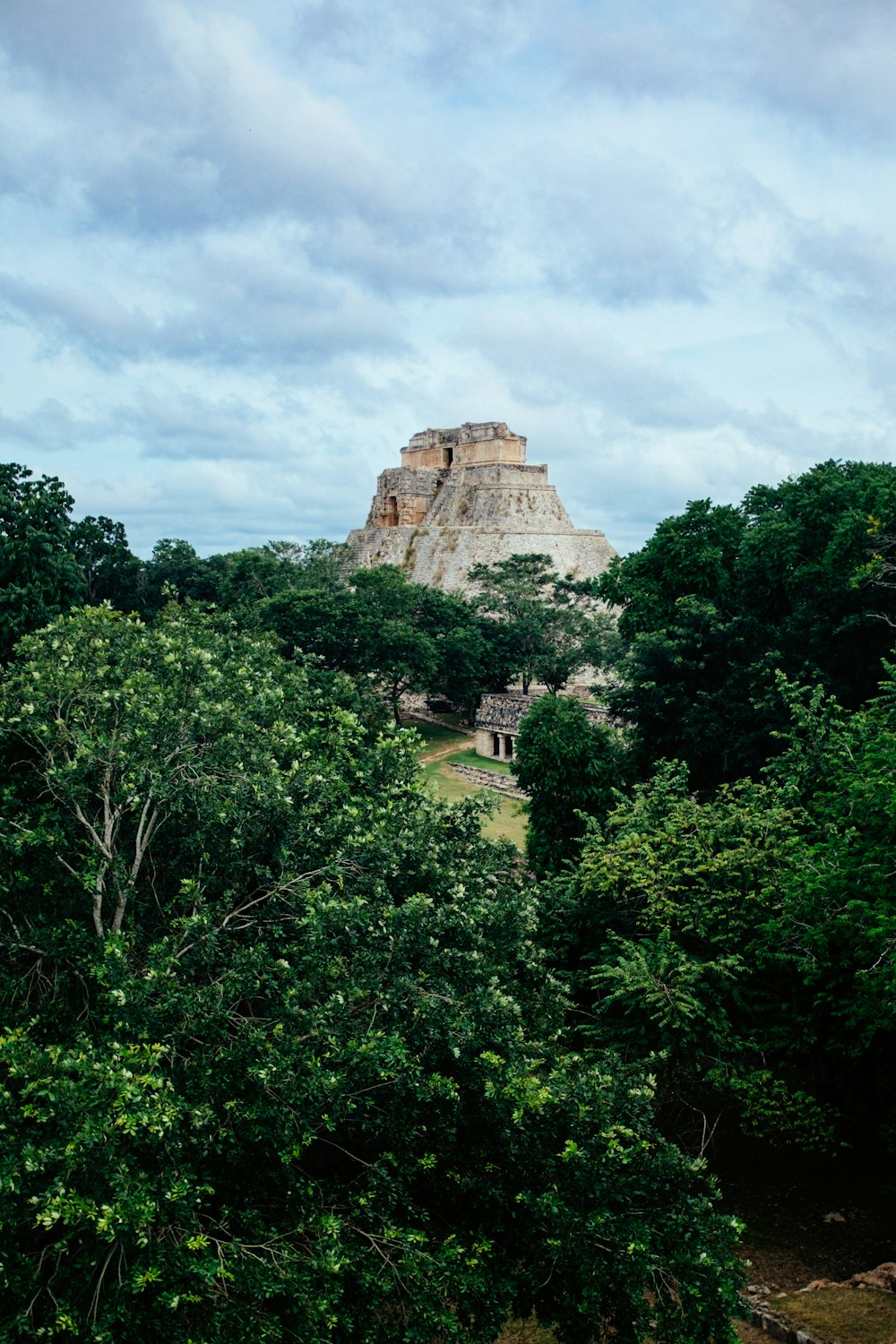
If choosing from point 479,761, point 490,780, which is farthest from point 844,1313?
point 479,761

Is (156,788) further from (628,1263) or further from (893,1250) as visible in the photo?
(893,1250)

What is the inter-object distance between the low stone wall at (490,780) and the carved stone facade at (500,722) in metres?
1.97

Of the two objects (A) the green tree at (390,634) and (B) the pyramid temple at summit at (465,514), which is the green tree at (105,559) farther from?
(B) the pyramid temple at summit at (465,514)

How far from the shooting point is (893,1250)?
1349 centimetres

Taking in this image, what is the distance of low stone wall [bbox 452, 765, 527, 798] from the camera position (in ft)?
118

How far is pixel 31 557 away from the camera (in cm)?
3075

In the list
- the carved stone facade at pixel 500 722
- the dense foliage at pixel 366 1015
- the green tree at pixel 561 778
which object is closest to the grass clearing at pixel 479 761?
the carved stone facade at pixel 500 722

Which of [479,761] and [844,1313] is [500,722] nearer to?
[479,761]

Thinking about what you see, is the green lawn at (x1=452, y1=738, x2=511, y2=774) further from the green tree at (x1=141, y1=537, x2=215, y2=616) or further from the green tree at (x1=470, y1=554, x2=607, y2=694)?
the green tree at (x1=141, y1=537, x2=215, y2=616)

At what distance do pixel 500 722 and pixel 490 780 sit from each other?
4729mm

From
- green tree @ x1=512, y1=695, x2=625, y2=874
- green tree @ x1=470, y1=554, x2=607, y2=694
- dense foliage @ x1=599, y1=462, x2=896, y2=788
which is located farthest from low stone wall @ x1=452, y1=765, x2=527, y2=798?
green tree @ x1=512, y1=695, x2=625, y2=874

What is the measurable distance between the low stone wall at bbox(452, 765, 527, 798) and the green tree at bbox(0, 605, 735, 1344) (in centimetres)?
2299

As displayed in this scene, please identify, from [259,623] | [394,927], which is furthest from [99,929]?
[259,623]

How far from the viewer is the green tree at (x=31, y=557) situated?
29.6 m
